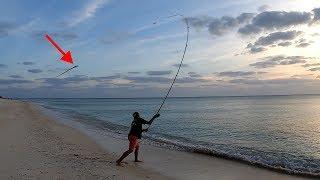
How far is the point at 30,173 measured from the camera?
11500 mm

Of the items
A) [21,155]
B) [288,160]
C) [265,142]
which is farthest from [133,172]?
[265,142]

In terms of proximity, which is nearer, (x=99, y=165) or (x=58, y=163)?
(x=58, y=163)

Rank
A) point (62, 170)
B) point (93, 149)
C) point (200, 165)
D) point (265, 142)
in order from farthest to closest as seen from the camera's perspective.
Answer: point (265, 142)
point (93, 149)
point (200, 165)
point (62, 170)

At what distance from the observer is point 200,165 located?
15.7 metres

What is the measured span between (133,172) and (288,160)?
9474 millimetres

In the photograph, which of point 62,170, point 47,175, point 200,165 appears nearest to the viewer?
point 47,175

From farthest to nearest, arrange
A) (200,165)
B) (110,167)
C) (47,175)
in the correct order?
(200,165)
(110,167)
(47,175)

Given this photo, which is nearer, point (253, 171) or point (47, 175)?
point (47, 175)

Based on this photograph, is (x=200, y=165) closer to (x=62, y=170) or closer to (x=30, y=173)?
(x=62, y=170)

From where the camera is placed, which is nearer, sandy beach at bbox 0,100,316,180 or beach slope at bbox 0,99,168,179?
beach slope at bbox 0,99,168,179

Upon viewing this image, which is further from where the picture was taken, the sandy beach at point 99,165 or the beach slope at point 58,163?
the sandy beach at point 99,165

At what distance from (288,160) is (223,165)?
4.63m

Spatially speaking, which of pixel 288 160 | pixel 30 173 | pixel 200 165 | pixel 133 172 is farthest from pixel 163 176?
pixel 288 160

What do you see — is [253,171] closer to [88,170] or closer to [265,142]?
[88,170]
